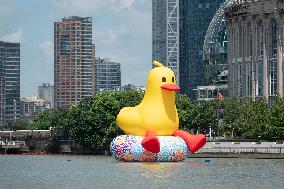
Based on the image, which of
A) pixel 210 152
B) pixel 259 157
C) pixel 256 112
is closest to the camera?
pixel 259 157

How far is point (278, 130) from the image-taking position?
168m

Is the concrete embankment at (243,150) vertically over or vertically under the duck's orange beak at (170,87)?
under

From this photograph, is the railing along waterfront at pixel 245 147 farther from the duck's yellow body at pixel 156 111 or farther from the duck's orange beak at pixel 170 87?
the duck's orange beak at pixel 170 87

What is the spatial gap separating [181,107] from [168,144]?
7830 centimetres

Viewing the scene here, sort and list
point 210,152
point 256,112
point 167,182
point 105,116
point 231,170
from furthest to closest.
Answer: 1. point 105,116
2. point 256,112
3. point 210,152
4. point 231,170
5. point 167,182

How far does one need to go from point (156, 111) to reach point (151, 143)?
21.3 feet

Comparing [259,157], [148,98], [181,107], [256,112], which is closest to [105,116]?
[181,107]

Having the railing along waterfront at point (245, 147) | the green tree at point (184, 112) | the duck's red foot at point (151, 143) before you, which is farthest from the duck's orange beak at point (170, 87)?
the green tree at point (184, 112)

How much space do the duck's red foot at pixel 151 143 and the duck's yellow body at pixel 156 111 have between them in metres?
3.65

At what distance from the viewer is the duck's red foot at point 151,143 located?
114775 mm

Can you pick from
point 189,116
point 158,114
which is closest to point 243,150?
point 189,116

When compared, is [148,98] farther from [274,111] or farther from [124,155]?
[274,111]

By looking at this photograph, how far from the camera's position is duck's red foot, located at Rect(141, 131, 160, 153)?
11478cm

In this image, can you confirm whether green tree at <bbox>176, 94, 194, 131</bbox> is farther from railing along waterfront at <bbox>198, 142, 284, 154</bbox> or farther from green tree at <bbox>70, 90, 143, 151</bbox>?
railing along waterfront at <bbox>198, 142, 284, 154</bbox>
